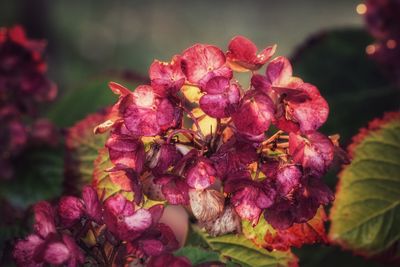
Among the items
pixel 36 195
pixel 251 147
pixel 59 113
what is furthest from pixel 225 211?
pixel 59 113

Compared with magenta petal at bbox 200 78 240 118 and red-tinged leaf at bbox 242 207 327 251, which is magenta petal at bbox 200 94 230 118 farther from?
red-tinged leaf at bbox 242 207 327 251

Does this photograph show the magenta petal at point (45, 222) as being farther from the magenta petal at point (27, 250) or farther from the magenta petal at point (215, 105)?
the magenta petal at point (215, 105)

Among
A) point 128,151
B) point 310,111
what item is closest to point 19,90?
point 128,151

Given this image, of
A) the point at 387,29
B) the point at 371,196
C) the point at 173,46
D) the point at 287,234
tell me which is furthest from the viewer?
the point at 173,46

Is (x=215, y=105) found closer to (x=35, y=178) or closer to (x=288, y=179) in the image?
(x=288, y=179)

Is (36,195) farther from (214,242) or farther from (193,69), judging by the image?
(193,69)

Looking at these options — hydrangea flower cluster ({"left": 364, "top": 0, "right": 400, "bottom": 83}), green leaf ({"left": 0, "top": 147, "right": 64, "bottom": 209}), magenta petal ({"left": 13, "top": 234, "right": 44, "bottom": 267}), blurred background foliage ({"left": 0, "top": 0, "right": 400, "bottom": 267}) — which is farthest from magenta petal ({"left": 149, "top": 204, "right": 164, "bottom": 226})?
hydrangea flower cluster ({"left": 364, "top": 0, "right": 400, "bottom": 83})
